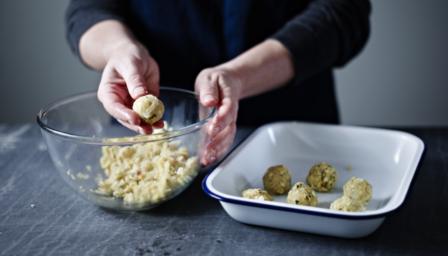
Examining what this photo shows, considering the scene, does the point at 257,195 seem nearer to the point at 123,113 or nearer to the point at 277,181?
the point at 277,181

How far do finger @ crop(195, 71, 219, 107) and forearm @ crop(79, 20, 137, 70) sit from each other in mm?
179

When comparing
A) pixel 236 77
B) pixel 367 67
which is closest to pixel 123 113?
pixel 236 77

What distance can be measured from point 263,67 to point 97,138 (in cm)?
40

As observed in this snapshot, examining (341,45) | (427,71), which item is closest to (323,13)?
(341,45)

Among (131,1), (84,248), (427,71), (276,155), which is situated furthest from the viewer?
(427,71)

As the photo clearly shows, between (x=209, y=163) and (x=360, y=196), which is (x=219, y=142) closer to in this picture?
(x=209, y=163)

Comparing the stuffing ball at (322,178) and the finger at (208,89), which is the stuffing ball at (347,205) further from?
the finger at (208,89)

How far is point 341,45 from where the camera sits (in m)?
1.29

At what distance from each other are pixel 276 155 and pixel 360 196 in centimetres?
24

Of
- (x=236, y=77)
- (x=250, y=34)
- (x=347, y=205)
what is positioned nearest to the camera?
(x=347, y=205)

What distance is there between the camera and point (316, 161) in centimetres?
112

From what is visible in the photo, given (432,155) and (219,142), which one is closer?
(219,142)

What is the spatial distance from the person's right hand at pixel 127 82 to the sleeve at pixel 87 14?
15 cm

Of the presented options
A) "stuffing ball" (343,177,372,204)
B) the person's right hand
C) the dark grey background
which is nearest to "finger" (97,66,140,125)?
the person's right hand
